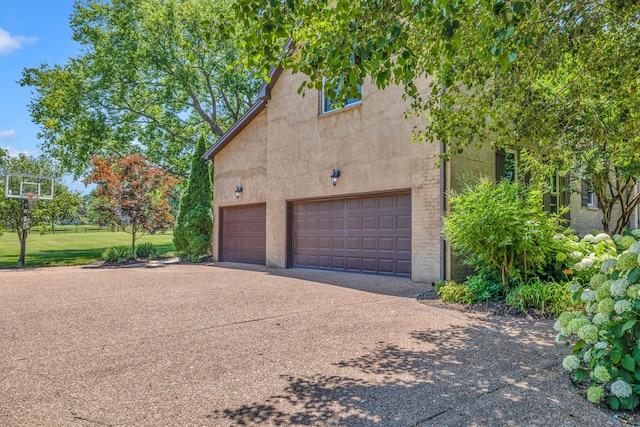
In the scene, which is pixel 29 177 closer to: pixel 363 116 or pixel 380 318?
pixel 363 116

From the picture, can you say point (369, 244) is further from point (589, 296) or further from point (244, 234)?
point (589, 296)

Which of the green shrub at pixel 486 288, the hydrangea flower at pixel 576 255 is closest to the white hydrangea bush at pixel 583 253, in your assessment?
the hydrangea flower at pixel 576 255

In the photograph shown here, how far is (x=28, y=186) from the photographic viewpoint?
50.9 ft

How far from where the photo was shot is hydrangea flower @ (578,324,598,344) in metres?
2.86

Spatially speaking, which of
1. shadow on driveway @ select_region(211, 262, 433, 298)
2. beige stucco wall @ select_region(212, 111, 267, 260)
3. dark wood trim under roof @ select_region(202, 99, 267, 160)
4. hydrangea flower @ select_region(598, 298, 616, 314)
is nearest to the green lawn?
beige stucco wall @ select_region(212, 111, 267, 260)

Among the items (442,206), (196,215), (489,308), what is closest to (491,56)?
(489,308)

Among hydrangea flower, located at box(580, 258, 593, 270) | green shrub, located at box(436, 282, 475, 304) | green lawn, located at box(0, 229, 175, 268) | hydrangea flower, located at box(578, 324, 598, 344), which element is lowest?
green lawn, located at box(0, 229, 175, 268)

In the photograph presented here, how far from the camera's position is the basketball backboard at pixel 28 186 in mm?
15000

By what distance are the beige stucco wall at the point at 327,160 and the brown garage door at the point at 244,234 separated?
0.41 metres

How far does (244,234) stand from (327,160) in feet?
16.2

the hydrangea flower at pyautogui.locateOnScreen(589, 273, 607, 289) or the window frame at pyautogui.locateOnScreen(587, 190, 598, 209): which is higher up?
the window frame at pyautogui.locateOnScreen(587, 190, 598, 209)

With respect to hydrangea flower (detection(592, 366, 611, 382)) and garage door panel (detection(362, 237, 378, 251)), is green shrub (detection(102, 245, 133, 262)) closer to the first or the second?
garage door panel (detection(362, 237, 378, 251))

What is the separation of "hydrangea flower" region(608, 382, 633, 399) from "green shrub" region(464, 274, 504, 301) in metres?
4.09

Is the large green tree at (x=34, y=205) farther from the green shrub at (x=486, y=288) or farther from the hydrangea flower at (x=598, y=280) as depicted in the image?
the hydrangea flower at (x=598, y=280)
